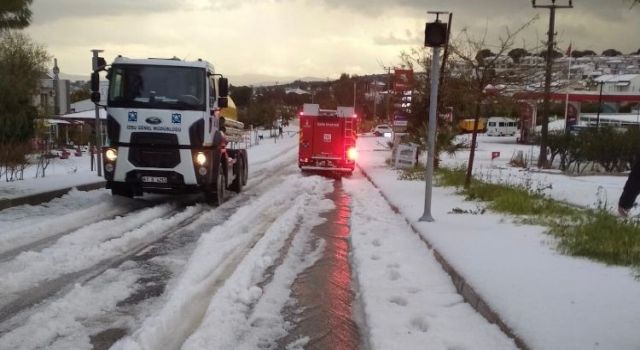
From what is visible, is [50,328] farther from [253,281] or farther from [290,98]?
[290,98]

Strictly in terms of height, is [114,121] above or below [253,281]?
above

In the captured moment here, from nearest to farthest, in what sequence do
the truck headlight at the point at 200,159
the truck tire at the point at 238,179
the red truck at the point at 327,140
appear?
the truck headlight at the point at 200,159, the truck tire at the point at 238,179, the red truck at the point at 327,140

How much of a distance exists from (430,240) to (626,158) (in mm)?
20586

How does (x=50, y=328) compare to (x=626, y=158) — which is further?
(x=626, y=158)

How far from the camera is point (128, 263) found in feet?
25.7

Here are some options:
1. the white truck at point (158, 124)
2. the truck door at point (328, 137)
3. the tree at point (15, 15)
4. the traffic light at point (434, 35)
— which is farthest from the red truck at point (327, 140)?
the traffic light at point (434, 35)

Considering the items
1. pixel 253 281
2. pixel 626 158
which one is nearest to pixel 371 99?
pixel 626 158

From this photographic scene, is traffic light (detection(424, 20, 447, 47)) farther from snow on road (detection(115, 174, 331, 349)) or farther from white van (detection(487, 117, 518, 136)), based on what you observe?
white van (detection(487, 117, 518, 136))

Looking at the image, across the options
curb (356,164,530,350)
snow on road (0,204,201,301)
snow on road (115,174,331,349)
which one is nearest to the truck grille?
snow on road (0,204,201,301)

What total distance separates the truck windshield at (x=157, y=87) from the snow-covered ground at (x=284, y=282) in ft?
7.36

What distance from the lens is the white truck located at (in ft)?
41.9

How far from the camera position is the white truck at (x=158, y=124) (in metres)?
12.8

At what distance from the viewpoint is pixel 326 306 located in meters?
6.26

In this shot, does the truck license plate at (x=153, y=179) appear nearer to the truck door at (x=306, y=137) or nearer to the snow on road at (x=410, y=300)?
the snow on road at (x=410, y=300)
